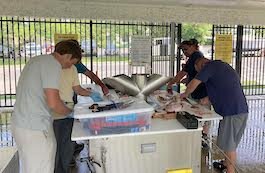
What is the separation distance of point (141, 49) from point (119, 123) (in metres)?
5.01

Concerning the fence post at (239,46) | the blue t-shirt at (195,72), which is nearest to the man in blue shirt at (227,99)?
the blue t-shirt at (195,72)

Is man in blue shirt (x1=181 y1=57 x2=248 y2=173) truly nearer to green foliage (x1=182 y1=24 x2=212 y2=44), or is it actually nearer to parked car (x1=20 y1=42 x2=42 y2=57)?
parked car (x1=20 y1=42 x2=42 y2=57)

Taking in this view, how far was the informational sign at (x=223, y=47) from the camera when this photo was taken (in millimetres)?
7469

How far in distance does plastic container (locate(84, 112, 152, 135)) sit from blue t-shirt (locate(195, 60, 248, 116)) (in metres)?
1.08

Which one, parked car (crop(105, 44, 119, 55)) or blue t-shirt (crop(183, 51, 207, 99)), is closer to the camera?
blue t-shirt (crop(183, 51, 207, 99))

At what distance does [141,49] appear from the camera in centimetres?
714

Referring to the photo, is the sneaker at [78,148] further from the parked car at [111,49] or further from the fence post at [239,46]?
the parked car at [111,49]

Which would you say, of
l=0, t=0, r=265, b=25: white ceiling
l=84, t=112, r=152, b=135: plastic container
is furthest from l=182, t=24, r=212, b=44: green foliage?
l=84, t=112, r=152, b=135: plastic container

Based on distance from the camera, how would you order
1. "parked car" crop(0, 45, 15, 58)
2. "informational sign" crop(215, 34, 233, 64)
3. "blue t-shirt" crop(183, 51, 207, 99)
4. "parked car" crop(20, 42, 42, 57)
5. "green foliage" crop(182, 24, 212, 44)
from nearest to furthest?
"blue t-shirt" crop(183, 51, 207, 99) → "informational sign" crop(215, 34, 233, 64) → "parked car" crop(20, 42, 42, 57) → "parked car" crop(0, 45, 15, 58) → "green foliage" crop(182, 24, 212, 44)

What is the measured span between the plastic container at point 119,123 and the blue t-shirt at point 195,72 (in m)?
1.77

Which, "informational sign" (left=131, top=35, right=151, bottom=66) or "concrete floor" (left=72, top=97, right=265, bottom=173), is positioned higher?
"informational sign" (left=131, top=35, right=151, bottom=66)

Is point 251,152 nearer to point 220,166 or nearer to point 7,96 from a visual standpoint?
point 220,166

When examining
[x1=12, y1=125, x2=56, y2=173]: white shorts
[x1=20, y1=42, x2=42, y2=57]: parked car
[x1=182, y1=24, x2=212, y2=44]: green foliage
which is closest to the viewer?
[x1=12, y1=125, x2=56, y2=173]: white shorts

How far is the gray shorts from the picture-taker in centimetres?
315
